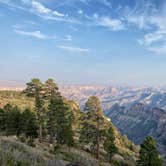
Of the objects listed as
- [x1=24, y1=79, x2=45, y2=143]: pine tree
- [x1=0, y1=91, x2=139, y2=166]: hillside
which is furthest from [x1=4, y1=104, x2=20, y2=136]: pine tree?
[x1=24, y1=79, x2=45, y2=143]: pine tree

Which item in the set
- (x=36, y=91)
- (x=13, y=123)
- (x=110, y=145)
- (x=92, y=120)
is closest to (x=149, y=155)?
(x=92, y=120)

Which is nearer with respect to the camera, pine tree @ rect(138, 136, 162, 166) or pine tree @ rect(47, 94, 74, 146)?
pine tree @ rect(138, 136, 162, 166)

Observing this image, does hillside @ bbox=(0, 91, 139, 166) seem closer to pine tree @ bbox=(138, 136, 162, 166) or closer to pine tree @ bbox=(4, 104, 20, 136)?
pine tree @ bbox=(4, 104, 20, 136)

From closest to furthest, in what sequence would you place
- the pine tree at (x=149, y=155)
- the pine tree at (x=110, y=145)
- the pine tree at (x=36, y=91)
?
1. the pine tree at (x=36, y=91)
2. the pine tree at (x=149, y=155)
3. the pine tree at (x=110, y=145)

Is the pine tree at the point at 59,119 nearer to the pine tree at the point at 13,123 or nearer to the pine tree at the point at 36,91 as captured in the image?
the pine tree at the point at 36,91

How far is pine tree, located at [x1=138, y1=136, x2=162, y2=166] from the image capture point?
48.0 meters

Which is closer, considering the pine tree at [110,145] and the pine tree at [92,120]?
the pine tree at [92,120]

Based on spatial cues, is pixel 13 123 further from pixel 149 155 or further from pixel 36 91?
pixel 149 155

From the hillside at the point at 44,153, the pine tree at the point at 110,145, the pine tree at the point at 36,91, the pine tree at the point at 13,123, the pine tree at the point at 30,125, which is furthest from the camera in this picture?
the pine tree at the point at 110,145

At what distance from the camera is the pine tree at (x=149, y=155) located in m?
48.0

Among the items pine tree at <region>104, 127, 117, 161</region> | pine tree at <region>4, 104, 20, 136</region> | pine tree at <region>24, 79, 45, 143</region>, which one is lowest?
pine tree at <region>104, 127, 117, 161</region>

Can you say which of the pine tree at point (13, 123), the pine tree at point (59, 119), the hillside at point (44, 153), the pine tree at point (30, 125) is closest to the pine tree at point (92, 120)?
the hillside at point (44, 153)

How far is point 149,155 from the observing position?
49.0 meters

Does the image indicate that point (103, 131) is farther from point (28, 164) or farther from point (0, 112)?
point (28, 164)
